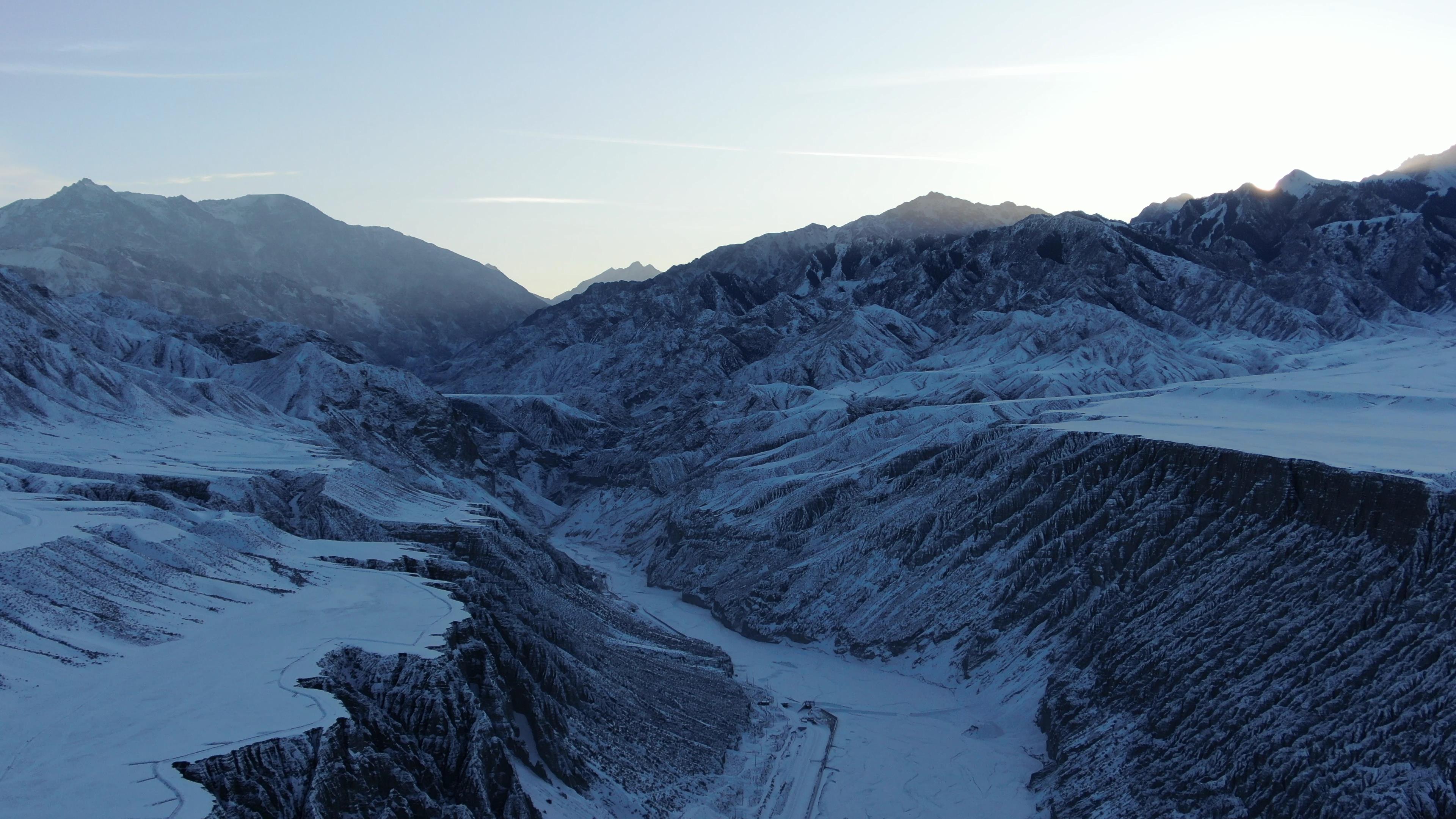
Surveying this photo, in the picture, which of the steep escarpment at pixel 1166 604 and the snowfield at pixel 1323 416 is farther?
the snowfield at pixel 1323 416

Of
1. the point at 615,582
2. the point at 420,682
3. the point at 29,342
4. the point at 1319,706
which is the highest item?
the point at 29,342

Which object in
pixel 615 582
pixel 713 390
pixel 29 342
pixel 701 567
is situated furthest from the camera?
pixel 713 390

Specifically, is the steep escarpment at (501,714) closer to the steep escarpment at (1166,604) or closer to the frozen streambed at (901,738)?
the frozen streambed at (901,738)

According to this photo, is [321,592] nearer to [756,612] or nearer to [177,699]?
[177,699]

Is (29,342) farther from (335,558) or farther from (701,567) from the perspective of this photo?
(701,567)

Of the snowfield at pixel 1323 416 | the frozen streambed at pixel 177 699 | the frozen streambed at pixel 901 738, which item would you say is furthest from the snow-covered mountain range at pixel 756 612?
the snowfield at pixel 1323 416

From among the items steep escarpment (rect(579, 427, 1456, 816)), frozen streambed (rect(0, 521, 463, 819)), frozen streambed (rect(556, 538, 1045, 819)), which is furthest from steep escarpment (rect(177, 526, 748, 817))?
steep escarpment (rect(579, 427, 1456, 816))

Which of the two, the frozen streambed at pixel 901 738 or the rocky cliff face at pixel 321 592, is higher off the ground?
the rocky cliff face at pixel 321 592

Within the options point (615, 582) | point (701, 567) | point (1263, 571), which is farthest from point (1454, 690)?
point (615, 582)
